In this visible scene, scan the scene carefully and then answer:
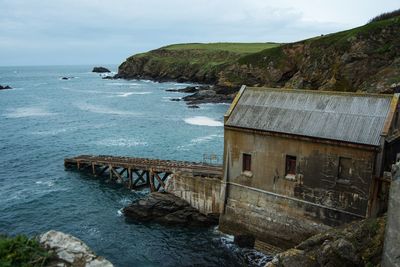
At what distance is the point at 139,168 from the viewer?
130ft

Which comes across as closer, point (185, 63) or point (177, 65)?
point (185, 63)

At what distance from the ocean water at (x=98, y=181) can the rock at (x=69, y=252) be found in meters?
14.3

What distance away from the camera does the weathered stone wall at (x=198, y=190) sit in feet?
95.7

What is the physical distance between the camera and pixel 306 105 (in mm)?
25172

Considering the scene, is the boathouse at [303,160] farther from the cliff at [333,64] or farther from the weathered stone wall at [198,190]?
the cliff at [333,64]

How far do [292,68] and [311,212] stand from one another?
241 ft

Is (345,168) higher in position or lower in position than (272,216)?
higher

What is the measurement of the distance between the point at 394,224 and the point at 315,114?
12110mm

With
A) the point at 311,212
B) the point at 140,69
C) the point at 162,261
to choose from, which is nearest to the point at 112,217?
the point at 162,261

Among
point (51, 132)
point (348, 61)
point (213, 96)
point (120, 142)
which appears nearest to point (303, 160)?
point (120, 142)

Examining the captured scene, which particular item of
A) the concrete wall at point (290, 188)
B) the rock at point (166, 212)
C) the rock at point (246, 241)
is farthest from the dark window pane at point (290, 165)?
the rock at point (166, 212)

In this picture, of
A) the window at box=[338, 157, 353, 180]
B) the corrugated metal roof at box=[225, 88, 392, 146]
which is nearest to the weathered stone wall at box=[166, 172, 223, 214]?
the corrugated metal roof at box=[225, 88, 392, 146]

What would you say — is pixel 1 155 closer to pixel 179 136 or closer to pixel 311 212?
pixel 179 136

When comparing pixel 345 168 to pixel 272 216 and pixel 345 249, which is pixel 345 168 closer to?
pixel 272 216
